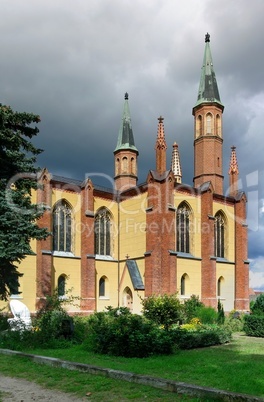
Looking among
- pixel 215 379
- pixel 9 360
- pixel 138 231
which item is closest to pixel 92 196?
pixel 138 231

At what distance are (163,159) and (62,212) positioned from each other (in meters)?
9.08

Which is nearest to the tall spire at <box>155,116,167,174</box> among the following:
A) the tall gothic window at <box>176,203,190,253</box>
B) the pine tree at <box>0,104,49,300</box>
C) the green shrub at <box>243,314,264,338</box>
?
the tall gothic window at <box>176,203,190,253</box>

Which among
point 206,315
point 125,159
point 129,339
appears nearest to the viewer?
point 129,339

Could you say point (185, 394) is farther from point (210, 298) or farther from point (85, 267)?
point (210, 298)

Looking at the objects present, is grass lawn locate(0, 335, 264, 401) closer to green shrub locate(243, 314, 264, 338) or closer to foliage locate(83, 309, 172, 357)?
foliage locate(83, 309, 172, 357)

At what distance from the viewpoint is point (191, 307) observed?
95.7 ft

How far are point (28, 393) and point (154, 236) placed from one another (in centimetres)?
2546

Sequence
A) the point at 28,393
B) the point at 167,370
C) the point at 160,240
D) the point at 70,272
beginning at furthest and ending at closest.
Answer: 1. the point at 160,240
2. the point at 70,272
3. the point at 167,370
4. the point at 28,393

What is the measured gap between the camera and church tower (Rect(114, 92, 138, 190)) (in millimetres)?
46406

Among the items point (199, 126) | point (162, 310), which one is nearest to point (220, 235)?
point (199, 126)

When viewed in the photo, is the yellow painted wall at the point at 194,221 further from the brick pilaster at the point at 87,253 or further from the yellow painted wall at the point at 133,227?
the brick pilaster at the point at 87,253

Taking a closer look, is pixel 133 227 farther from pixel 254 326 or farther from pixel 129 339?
pixel 129 339

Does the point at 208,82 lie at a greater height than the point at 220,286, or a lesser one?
greater

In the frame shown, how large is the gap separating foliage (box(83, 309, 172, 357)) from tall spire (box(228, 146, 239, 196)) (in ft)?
97.5
